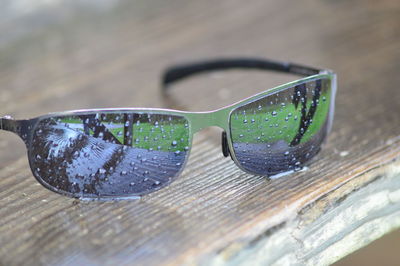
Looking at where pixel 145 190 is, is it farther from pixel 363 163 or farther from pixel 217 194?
pixel 363 163

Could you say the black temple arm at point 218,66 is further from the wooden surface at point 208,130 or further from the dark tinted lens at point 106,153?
the dark tinted lens at point 106,153

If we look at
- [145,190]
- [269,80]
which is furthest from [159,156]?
[269,80]

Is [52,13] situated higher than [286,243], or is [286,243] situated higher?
[52,13]

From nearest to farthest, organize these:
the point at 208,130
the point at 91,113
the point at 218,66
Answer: the point at 91,113 → the point at 208,130 → the point at 218,66

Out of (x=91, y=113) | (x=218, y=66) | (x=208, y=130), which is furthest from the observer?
(x=218, y=66)

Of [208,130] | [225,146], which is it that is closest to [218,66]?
[208,130]

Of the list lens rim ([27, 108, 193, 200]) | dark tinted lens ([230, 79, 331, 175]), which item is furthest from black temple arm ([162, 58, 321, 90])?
lens rim ([27, 108, 193, 200])

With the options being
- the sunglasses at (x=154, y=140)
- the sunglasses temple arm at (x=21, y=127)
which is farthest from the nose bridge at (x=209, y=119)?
the sunglasses temple arm at (x=21, y=127)

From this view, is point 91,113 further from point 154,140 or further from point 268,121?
point 268,121
